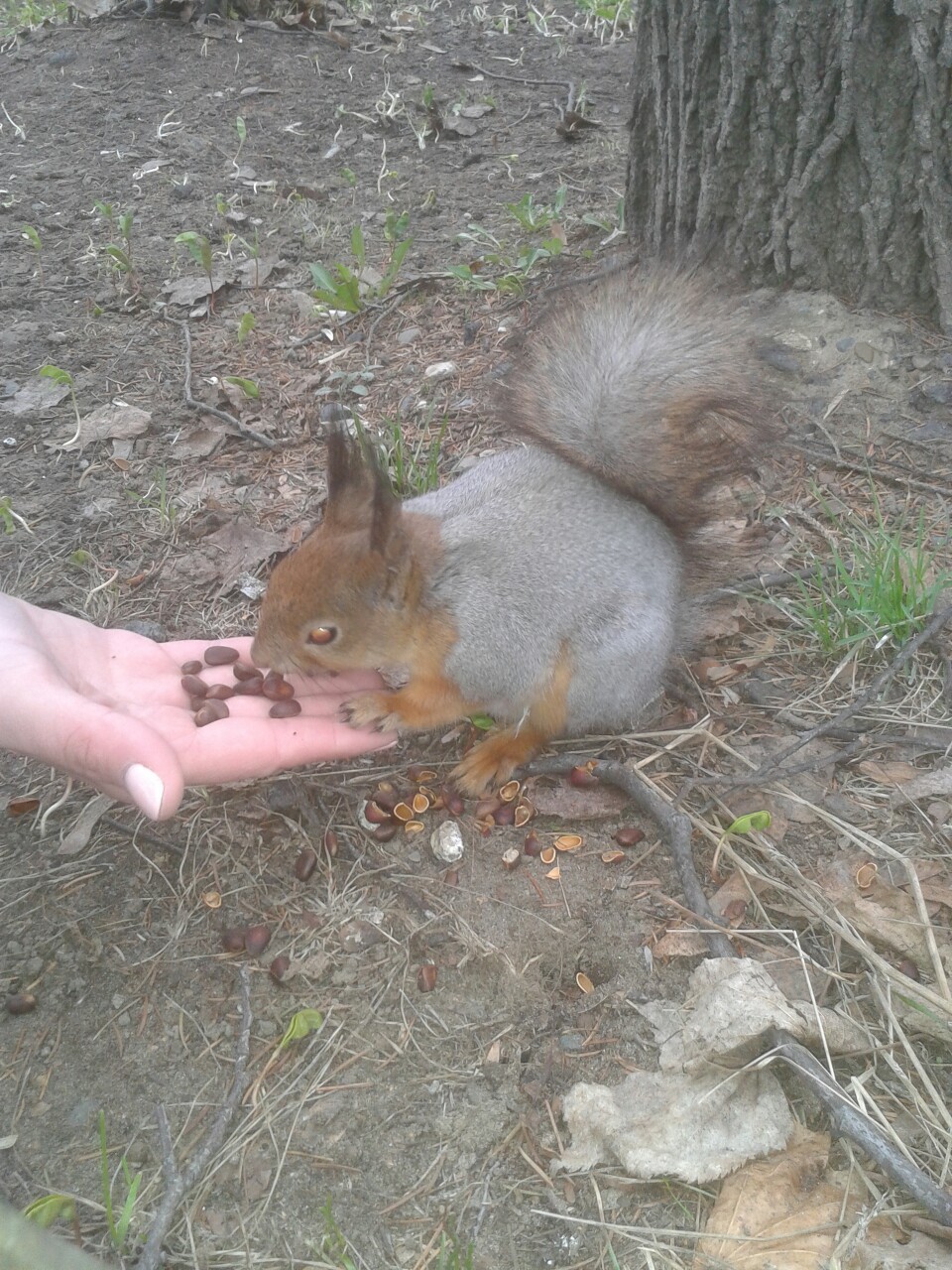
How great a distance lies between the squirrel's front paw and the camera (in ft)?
6.64

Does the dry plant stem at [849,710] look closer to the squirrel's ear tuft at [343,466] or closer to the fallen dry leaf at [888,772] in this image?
the fallen dry leaf at [888,772]

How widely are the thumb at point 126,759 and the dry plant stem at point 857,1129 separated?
929 millimetres

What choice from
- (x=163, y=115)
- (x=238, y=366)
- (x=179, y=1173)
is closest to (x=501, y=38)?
(x=163, y=115)

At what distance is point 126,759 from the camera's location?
1397mm

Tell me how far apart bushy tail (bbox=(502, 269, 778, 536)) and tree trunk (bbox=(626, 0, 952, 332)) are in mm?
729

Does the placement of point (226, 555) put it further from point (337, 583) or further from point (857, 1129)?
point (857, 1129)

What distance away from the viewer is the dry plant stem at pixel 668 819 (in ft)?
5.51

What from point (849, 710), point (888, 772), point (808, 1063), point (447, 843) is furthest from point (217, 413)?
point (808, 1063)

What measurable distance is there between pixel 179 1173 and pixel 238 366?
7.78ft

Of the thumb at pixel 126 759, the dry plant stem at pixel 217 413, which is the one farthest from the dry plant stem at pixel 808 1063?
the dry plant stem at pixel 217 413

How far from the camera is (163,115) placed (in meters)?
4.46

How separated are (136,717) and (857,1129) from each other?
1.27 meters

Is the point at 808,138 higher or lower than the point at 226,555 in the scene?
higher

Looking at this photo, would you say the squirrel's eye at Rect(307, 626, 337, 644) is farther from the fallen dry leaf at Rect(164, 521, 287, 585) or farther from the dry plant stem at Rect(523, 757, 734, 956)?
the fallen dry leaf at Rect(164, 521, 287, 585)
